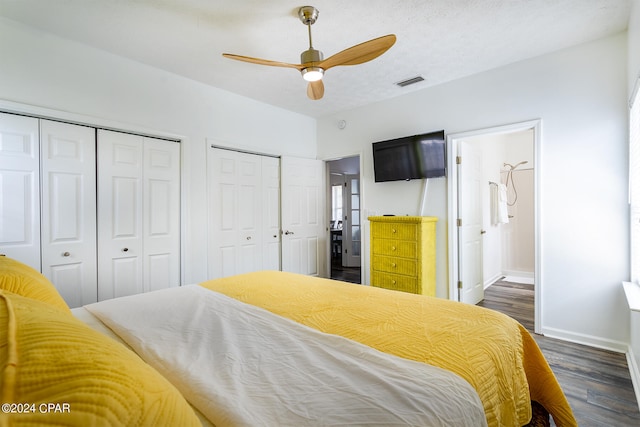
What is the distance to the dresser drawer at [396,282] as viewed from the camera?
329 cm

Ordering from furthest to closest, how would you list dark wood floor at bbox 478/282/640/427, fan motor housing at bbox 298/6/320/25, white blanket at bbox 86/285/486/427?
fan motor housing at bbox 298/6/320/25
dark wood floor at bbox 478/282/640/427
white blanket at bbox 86/285/486/427

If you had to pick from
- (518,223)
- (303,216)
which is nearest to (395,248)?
(303,216)

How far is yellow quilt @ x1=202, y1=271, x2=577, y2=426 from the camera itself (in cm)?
105

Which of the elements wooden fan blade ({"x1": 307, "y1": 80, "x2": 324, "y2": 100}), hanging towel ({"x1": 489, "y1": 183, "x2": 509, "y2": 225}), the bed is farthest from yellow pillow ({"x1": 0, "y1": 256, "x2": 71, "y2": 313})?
hanging towel ({"x1": 489, "y1": 183, "x2": 509, "y2": 225})

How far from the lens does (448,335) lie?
3.98ft

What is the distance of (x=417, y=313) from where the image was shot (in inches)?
57.8

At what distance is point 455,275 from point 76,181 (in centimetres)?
393

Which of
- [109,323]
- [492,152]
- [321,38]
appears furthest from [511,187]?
[109,323]

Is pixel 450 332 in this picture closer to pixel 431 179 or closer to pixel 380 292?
pixel 380 292

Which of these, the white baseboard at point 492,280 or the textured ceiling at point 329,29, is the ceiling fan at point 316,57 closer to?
the textured ceiling at point 329,29

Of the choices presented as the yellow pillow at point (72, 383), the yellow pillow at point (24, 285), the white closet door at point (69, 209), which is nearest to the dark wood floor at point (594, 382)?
the yellow pillow at point (72, 383)

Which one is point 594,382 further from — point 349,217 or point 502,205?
point 349,217

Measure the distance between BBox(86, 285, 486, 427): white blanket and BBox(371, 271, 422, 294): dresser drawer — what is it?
7.50 ft

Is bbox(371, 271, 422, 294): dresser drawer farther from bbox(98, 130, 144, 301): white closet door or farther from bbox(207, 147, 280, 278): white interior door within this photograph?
bbox(98, 130, 144, 301): white closet door
